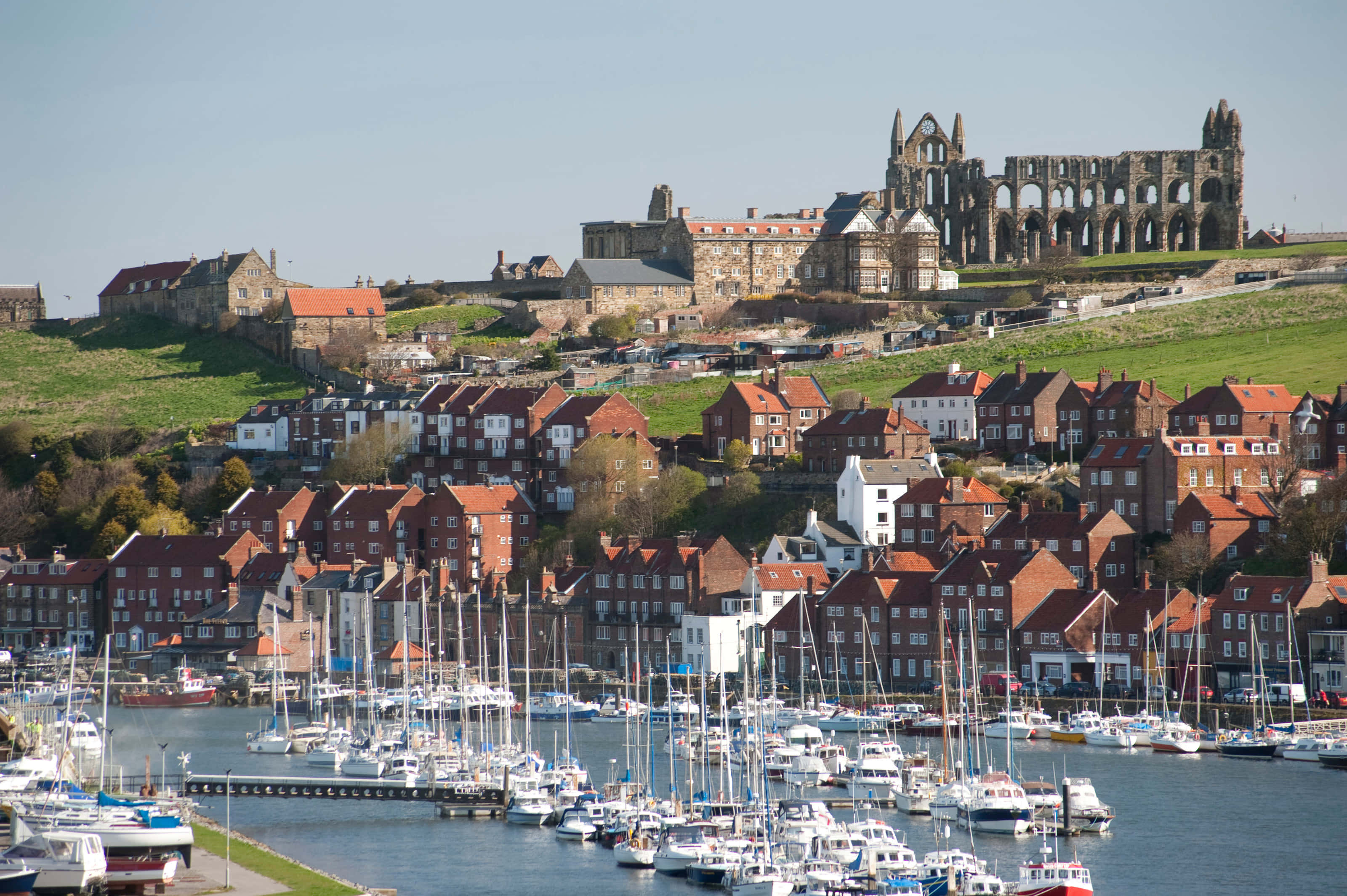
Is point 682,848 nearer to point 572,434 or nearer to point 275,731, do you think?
point 275,731

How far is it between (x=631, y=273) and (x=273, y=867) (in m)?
77.9

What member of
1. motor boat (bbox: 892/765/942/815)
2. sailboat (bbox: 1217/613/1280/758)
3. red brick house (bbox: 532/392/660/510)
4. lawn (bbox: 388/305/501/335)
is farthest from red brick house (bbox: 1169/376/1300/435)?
lawn (bbox: 388/305/501/335)

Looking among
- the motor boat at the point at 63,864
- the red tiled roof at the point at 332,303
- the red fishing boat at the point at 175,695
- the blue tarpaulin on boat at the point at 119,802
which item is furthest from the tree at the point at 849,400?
the motor boat at the point at 63,864

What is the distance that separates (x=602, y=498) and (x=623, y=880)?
135 ft

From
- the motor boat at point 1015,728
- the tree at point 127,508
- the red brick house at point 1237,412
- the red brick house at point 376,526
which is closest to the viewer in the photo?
the motor boat at point 1015,728

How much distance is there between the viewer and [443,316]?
118875 mm

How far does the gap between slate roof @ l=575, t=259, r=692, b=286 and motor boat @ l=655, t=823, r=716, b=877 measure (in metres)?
71.4

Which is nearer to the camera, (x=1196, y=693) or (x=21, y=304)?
(x=1196, y=693)

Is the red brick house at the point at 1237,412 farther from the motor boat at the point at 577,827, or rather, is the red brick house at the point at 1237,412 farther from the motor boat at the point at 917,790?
the motor boat at the point at 577,827

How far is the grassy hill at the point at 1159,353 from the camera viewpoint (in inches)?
3706

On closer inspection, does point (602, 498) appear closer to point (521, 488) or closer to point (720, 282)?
point (521, 488)

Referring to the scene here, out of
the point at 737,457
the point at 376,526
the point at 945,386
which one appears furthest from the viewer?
the point at 945,386

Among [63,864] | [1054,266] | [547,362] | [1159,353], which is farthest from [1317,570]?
[1054,266]

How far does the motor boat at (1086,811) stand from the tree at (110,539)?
56.5m
